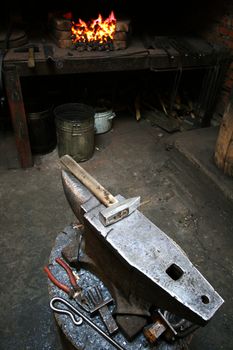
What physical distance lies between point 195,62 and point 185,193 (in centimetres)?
178

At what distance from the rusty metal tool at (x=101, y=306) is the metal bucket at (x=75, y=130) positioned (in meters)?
2.38

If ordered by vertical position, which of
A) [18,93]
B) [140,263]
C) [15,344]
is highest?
[140,263]

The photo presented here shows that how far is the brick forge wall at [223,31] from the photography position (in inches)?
152

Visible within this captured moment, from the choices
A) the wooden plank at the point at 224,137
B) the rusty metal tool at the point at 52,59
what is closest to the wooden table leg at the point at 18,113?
the rusty metal tool at the point at 52,59

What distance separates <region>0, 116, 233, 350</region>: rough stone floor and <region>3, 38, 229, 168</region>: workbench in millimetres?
672

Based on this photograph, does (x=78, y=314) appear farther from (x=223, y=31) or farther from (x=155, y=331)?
(x=223, y=31)

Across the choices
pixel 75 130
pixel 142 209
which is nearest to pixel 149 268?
pixel 142 209

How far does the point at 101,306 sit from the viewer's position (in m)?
1.37

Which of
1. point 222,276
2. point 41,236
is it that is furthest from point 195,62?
point 41,236

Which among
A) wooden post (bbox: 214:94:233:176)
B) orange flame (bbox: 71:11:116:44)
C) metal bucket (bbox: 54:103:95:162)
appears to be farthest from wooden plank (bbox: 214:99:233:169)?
orange flame (bbox: 71:11:116:44)

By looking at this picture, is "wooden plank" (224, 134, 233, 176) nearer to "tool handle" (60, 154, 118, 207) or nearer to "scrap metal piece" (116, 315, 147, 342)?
"tool handle" (60, 154, 118, 207)

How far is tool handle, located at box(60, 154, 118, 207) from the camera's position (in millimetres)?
1262

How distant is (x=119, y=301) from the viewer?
133 centimetres

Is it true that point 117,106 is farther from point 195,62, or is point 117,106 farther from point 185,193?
point 185,193
